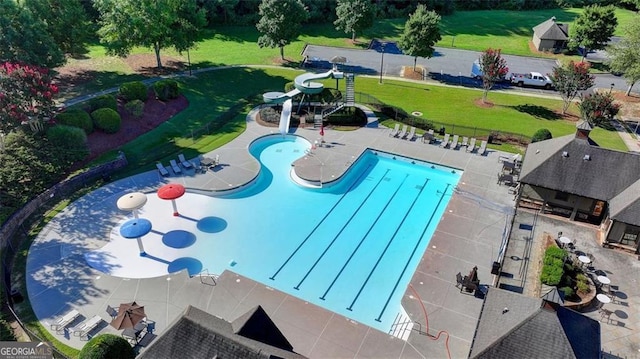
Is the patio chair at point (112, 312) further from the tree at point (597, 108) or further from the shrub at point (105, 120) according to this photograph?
the tree at point (597, 108)

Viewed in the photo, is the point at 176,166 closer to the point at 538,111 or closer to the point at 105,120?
the point at 105,120

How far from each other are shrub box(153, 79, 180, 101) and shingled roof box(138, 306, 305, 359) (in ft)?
109

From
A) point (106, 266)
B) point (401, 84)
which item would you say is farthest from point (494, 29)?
point (106, 266)

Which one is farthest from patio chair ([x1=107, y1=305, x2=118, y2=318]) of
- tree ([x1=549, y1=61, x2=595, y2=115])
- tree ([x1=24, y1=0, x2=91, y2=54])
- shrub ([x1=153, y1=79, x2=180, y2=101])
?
tree ([x1=549, y1=61, x2=595, y2=115])

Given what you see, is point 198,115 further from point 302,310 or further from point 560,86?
point 560,86

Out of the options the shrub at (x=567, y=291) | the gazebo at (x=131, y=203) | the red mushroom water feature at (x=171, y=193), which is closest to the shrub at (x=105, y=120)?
the red mushroom water feature at (x=171, y=193)

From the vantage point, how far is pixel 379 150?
38.1m

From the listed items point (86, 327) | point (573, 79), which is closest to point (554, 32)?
point (573, 79)

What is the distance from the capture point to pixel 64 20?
148 feet

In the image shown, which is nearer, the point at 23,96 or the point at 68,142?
the point at 23,96

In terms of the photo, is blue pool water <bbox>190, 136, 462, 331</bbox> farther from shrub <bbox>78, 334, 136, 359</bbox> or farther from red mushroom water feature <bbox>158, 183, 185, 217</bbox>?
shrub <bbox>78, 334, 136, 359</bbox>

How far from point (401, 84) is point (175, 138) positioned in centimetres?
2831

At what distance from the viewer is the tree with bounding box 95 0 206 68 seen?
152 ft

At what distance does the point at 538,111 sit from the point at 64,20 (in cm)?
5169
